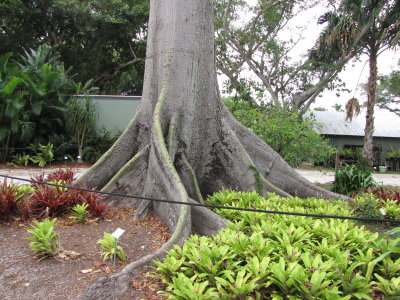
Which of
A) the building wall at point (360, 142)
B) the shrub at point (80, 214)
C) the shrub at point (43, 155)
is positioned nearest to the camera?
the shrub at point (80, 214)

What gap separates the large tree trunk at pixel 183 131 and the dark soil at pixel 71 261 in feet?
2.41

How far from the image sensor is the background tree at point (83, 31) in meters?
18.9

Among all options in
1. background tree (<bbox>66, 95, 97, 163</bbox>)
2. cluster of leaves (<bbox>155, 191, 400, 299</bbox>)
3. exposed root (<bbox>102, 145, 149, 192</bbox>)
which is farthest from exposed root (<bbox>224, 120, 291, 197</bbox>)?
background tree (<bbox>66, 95, 97, 163</bbox>)

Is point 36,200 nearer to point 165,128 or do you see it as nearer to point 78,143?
point 165,128

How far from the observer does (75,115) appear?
13984 millimetres

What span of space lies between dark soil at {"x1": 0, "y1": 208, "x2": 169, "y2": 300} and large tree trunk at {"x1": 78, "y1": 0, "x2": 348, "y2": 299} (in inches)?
28.9

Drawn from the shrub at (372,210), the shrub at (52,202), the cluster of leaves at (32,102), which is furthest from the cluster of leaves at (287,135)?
the cluster of leaves at (32,102)

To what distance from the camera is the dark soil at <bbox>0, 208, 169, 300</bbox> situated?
293 cm

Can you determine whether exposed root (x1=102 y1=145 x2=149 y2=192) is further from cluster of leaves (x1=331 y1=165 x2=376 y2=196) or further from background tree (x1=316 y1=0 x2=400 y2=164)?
background tree (x1=316 y1=0 x2=400 y2=164)

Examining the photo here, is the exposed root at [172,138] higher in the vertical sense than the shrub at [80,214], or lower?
higher

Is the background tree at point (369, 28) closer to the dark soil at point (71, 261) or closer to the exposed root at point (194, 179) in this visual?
the exposed root at point (194, 179)

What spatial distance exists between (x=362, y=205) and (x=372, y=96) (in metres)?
13.0

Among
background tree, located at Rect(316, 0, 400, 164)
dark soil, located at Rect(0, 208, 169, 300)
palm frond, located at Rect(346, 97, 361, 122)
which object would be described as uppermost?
background tree, located at Rect(316, 0, 400, 164)

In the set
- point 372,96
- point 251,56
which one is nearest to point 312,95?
point 251,56
